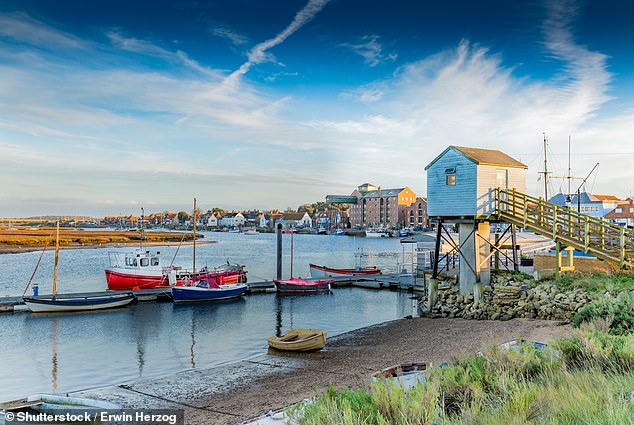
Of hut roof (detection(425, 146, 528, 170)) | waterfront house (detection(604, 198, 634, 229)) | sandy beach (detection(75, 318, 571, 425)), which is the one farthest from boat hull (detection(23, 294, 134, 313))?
waterfront house (detection(604, 198, 634, 229))

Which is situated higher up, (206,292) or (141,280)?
(141,280)

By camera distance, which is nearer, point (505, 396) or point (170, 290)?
point (505, 396)

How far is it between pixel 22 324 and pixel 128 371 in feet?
41.8

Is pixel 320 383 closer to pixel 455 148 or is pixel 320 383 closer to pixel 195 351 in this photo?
pixel 195 351

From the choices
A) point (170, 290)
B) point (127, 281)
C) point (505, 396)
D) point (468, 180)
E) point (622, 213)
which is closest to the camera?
point (505, 396)

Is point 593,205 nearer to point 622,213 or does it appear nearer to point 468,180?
point 622,213

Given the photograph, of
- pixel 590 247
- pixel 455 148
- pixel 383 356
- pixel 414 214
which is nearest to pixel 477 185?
pixel 455 148

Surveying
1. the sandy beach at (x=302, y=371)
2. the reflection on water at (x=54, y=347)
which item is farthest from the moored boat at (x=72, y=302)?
the sandy beach at (x=302, y=371)

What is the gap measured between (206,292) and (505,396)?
3099cm

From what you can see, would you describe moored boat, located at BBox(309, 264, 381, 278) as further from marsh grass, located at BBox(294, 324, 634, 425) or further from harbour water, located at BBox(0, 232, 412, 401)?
marsh grass, located at BBox(294, 324, 634, 425)

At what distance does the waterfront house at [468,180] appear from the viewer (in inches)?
890

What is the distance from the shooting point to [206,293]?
35875mm

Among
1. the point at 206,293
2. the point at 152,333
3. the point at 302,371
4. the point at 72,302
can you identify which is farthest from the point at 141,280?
the point at 302,371

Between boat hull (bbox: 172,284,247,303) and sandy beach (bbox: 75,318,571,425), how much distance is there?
15.4 m
